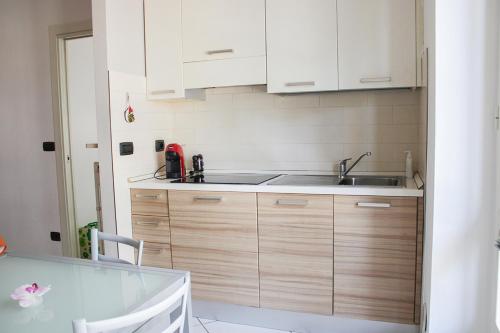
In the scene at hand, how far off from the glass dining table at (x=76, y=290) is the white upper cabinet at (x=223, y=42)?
1.55 metres

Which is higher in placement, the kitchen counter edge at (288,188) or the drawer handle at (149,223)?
the kitchen counter edge at (288,188)

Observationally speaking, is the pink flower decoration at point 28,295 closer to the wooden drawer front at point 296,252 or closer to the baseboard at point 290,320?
the wooden drawer front at point 296,252

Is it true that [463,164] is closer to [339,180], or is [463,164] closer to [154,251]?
[339,180]

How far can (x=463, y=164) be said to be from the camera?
170cm

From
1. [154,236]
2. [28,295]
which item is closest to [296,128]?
[154,236]

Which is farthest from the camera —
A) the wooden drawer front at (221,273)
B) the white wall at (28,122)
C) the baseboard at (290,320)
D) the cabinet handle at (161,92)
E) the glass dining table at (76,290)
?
the white wall at (28,122)

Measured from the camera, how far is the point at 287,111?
9.68 feet

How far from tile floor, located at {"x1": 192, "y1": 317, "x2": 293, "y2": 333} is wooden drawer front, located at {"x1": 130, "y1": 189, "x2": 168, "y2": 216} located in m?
0.73

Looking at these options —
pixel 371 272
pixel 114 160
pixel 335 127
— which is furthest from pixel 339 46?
pixel 114 160

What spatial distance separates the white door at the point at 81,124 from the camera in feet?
11.9

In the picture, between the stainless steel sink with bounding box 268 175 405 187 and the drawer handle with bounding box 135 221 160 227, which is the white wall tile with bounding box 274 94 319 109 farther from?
the drawer handle with bounding box 135 221 160 227

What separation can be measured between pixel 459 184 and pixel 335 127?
1.22m

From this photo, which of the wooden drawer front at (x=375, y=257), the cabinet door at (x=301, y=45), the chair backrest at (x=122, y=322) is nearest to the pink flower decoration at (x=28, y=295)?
the chair backrest at (x=122, y=322)

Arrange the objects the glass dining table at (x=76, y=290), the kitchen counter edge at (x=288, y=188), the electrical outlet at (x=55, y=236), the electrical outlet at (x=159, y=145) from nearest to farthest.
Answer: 1. the glass dining table at (x=76, y=290)
2. the kitchen counter edge at (x=288, y=188)
3. the electrical outlet at (x=159, y=145)
4. the electrical outlet at (x=55, y=236)
